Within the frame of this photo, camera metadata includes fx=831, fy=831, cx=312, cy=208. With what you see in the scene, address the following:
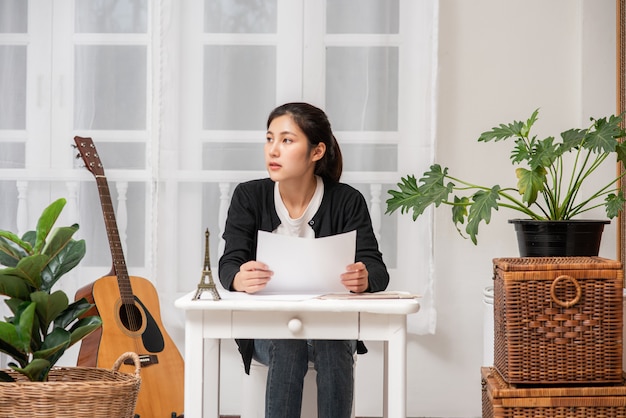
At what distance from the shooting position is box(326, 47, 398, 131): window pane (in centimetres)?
332

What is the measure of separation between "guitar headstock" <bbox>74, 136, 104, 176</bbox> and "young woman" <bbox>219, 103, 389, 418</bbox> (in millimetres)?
818

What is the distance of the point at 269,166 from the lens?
91.5 inches

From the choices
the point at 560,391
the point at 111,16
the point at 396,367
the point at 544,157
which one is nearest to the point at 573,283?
the point at 560,391

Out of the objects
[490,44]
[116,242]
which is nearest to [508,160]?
[490,44]

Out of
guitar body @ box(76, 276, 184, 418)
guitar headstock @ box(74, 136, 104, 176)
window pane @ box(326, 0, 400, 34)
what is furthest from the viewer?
window pane @ box(326, 0, 400, 34)

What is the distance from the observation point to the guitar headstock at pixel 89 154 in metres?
2.99

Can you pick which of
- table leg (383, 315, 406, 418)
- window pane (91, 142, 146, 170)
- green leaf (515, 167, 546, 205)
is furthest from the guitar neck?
green leaf (515, 167, 546, 205)

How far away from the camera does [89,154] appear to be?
3021 mm

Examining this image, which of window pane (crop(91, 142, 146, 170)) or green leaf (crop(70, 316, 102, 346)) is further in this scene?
window pane (crop(91, 142, 146, 170))

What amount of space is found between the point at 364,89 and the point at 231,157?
0.60m

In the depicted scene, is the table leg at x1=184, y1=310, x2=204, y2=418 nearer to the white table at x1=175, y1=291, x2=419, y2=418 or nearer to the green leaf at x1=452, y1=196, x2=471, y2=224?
the white table at x1=175, y1=291, x2=419, y2=418

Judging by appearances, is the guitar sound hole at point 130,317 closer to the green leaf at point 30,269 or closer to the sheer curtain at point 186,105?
the sheer curtain at point 186,105

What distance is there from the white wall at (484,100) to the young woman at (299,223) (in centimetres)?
102

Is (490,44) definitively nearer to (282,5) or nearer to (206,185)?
(282,5)
